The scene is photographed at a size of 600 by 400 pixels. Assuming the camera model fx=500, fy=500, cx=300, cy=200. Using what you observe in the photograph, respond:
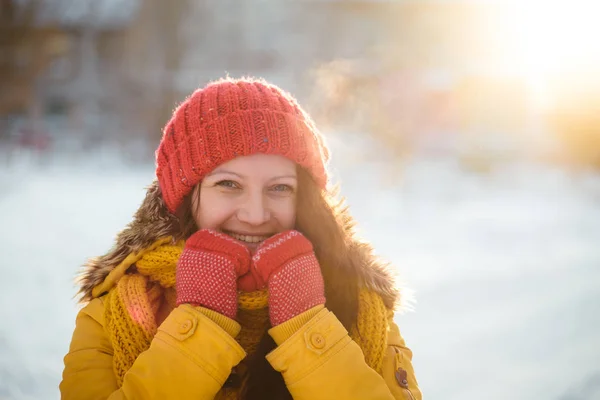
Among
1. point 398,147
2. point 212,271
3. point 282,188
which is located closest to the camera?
point 212,271

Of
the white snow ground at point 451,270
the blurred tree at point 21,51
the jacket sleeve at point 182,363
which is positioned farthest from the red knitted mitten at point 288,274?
the blurred tree at point 21,51

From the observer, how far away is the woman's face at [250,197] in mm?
1540

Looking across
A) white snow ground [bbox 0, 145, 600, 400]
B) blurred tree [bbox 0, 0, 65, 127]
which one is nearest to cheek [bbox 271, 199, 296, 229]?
white snow ground [bbox 0, 145, 600, 400]

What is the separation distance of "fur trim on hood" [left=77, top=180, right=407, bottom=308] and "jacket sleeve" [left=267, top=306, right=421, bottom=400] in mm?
330

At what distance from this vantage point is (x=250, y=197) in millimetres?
1533

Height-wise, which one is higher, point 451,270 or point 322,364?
point 451,270

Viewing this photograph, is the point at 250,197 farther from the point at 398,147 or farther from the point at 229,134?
the point at 398,147

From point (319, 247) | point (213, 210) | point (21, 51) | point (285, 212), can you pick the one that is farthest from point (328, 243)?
point (21, 51)

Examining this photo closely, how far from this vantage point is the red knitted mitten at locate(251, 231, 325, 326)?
1412 mm

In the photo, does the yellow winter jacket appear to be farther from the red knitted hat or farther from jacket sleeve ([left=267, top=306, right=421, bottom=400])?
the red knitted hat

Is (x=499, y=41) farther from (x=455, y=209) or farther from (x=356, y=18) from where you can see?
(x=455, y=209)

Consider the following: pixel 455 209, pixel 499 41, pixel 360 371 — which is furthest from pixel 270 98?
pixel 499 41

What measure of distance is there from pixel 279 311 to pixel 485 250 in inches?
139

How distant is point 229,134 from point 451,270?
118 inches
